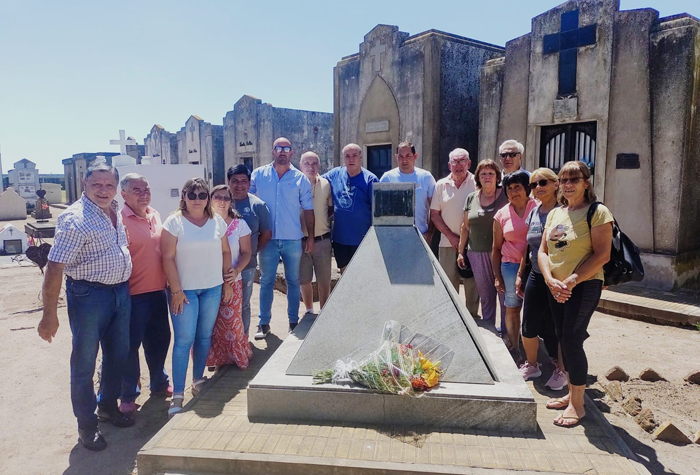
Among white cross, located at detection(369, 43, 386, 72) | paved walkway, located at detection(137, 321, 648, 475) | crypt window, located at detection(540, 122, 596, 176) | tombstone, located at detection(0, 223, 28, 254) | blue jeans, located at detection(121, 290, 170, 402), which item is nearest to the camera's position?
paved walkway, located at detection(137, 321, 648, 475)

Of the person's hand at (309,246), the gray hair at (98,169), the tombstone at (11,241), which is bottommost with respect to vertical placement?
the tombstone at (11,241)

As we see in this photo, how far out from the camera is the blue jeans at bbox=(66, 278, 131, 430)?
327 centimetres

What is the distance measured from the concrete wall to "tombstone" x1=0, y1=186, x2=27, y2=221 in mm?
23673

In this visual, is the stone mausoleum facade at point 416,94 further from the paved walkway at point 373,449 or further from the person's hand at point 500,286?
the paved walkway at point 373,449

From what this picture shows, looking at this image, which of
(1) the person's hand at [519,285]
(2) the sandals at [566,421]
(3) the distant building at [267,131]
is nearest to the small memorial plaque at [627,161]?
(1) the person's hand at [519,285]

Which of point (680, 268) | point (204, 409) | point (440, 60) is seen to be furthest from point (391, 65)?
point (204, 409)

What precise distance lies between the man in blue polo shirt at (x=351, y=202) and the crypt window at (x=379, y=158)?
5.81 meters

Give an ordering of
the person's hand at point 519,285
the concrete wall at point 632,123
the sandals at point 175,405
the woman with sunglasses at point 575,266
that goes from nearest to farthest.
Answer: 1. the woman with sunglasses at point 575,266
2. the sandals at point 175,405
3. the person's hand at point 519,285
4. the concrete wall at point 632,123

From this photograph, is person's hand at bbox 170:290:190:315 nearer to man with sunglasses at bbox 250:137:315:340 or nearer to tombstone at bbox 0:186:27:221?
man with sunglasses at bbox 250:137:315:340

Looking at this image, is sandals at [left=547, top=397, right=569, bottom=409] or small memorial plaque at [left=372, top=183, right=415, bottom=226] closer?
sandals at [left=547, top=397, right=569, bottom=409]

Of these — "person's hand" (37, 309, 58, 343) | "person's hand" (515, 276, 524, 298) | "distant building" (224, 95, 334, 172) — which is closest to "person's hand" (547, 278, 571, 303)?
"person's hand" (515, 276, 524, 298)

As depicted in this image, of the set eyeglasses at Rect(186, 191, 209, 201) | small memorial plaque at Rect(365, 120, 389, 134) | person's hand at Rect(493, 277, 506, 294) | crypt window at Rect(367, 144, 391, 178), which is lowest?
person's hand at Rect(493, 277, 506, 294)

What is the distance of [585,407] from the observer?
352 centimetres

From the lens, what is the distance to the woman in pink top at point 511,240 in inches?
160
